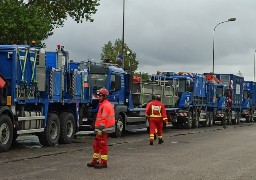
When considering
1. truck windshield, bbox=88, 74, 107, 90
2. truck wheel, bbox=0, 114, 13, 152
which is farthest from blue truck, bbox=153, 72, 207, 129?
truck wheel, bbox=0, 114, 13, 152

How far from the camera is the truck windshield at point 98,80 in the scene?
1931cm

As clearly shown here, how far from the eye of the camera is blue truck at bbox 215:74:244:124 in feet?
121

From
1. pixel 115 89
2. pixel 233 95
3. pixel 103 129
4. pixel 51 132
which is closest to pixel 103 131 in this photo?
pixel 103 129

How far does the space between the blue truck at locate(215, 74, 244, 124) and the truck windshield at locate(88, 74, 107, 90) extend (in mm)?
18413

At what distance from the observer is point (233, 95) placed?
3778cm

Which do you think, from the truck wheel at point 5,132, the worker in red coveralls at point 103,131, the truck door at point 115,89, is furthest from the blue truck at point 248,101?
the worker in red coveralls at point 103,131

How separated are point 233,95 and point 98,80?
20.4 m

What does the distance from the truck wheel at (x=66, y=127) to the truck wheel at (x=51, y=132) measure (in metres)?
0.39

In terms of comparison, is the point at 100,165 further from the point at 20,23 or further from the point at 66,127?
the point at 20,23

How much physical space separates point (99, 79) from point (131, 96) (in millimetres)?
2355

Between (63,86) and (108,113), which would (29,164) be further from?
(63,86)

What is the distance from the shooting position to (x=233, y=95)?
3778 centimetres

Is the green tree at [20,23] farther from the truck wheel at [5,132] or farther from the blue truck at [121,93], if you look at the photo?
the truck wheel at [5,132]

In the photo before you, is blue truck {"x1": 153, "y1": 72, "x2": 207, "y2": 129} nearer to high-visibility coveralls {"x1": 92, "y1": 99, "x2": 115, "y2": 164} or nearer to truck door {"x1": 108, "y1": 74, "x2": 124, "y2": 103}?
truck door {"x1": 108, "y1": 74, "x2": 124, "y2": 103}
